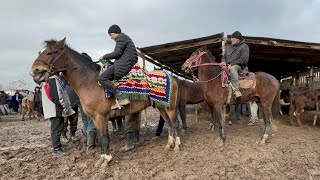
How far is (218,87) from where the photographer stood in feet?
24.5

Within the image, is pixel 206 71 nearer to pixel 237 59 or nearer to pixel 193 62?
pixel 193 62

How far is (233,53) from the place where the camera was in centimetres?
753

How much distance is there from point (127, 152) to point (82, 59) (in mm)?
2374

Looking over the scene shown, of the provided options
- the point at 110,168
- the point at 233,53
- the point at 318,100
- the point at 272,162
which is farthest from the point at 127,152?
the point at 318,100

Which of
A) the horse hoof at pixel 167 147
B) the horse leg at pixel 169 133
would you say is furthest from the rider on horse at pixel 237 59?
the horse hoof at pixel 167 147

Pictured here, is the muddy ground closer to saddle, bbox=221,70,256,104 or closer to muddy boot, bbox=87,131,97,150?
muddy boot, bbox=87,131,97,150

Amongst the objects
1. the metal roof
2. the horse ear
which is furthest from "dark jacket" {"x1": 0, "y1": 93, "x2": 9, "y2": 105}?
the horse ear

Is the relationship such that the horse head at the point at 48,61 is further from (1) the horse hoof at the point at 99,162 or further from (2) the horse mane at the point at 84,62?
(1) the horse hoof at the point at 99,162

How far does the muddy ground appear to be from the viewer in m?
5.12

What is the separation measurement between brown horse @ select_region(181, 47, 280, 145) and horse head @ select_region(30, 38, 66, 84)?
10.7 feet

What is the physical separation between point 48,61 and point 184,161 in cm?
334

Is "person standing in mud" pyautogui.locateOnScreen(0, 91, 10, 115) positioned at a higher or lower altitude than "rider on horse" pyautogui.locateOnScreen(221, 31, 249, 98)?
lower

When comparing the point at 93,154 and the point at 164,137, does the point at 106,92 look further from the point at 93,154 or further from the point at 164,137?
the point at 164,137

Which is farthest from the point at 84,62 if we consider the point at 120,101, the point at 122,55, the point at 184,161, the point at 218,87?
the point at 218,87
